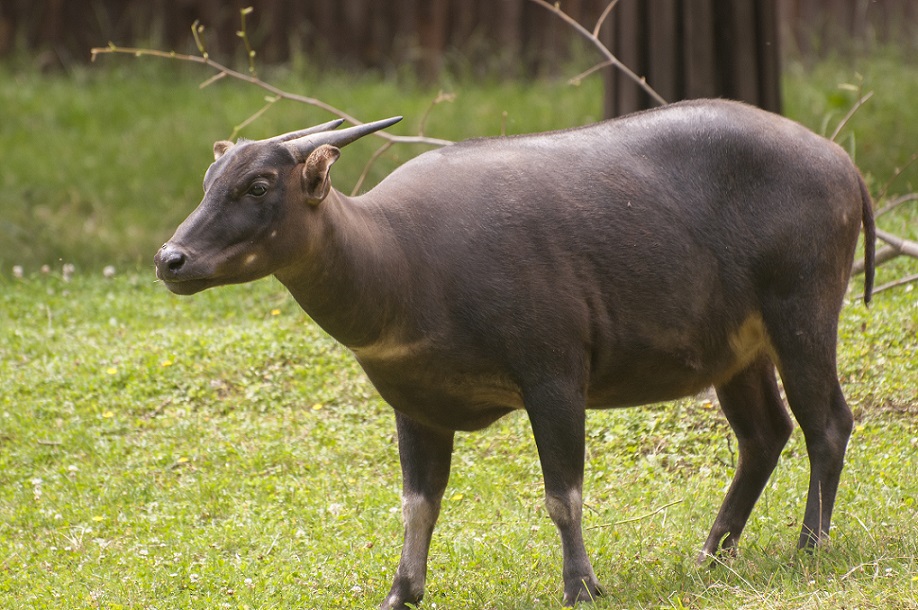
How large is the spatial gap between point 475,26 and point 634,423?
8.67 metres

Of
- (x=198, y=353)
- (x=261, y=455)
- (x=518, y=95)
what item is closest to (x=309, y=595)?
(x=261, y=455)

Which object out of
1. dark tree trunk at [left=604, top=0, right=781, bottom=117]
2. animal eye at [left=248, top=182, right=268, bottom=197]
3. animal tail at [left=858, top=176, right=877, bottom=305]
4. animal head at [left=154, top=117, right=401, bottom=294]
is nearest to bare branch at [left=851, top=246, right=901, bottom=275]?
dark tree trunk at [left=604, top=0, right=781, bottom=117]

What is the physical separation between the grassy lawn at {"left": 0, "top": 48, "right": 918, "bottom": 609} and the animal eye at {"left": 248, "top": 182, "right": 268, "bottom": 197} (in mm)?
2046

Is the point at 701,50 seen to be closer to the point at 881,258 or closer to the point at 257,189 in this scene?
the point at 881,258

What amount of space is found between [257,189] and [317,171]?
0.73ft

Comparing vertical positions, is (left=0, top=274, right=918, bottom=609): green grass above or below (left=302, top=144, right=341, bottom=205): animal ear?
below

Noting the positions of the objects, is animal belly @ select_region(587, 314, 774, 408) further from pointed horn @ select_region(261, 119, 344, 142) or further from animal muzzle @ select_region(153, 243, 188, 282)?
animal muzzle @ select_region(153, 243, 188, 282)

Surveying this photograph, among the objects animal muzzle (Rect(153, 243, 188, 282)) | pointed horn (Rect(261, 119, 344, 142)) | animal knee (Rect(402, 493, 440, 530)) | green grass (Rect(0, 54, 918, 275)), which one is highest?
pointed horn (Rect(261, 119, 344, 142))

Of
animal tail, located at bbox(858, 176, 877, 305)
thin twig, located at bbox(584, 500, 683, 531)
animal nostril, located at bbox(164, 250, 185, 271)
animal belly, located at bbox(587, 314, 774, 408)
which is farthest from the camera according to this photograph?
thin twig, located at bbox(584, 500, 683, 531)

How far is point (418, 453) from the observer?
18.7ft

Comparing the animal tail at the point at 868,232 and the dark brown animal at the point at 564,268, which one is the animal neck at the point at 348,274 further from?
the animal tail at the point at 868,232

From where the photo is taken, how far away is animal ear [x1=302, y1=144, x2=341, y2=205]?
4.79 meters

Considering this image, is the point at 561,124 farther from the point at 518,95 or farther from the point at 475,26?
the point at 475,26

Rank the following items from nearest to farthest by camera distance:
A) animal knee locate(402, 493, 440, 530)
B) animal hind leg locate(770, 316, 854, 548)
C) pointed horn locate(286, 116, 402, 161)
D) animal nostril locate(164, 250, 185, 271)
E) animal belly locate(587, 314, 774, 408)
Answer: animal nostril locate(164, 250, 185, 271) → pointed horn locate(286, 116, 402, 161) → animal belly locate(587, 314, 774, 408) → animal hind leg locate(770, 316, 854, 548) → animal knee locate(402, 493, 440, 530)
